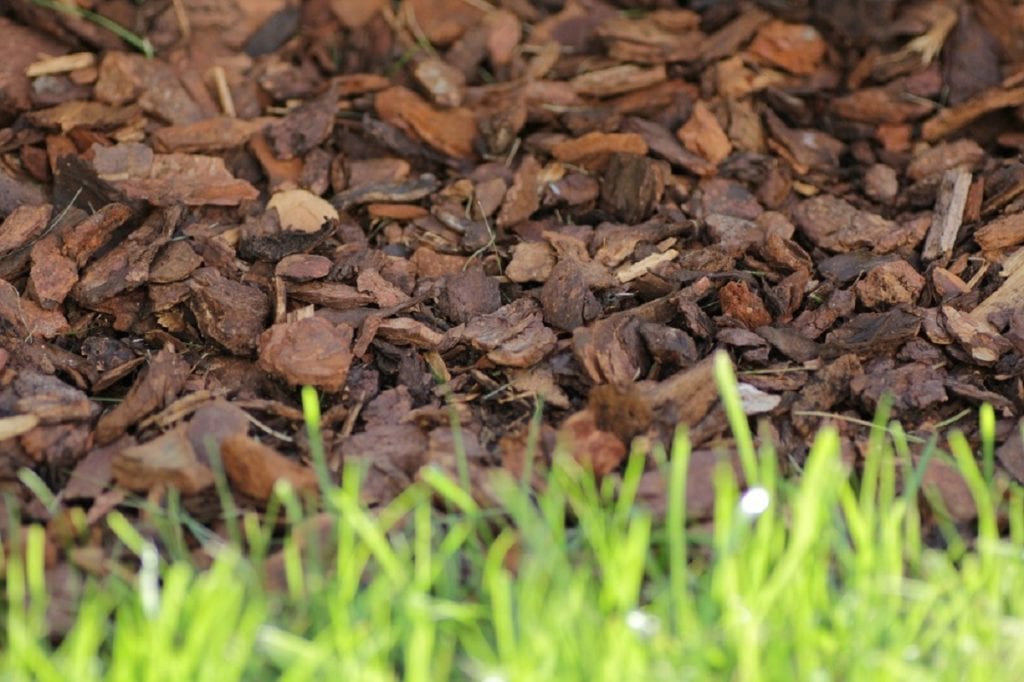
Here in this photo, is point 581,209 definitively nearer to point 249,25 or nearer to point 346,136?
point 346,136

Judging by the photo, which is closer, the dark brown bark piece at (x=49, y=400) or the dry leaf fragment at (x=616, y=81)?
the dark brown bark piece at (x=49, y=400)

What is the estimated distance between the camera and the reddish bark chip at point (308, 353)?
2.38 meters

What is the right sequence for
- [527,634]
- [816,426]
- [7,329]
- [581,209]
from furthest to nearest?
1. [581,209]
2. [7,329]
3. [816,426]
4. [527,634]

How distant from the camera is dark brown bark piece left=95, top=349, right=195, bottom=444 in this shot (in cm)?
224

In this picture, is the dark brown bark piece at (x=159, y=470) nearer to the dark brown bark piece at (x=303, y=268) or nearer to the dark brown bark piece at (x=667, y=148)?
the dark brown bark piece at (x=303, y=268)

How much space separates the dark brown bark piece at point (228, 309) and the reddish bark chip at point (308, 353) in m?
0.06

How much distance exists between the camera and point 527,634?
162 cm

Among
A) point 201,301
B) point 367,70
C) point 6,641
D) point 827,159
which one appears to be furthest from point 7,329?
point 827,159

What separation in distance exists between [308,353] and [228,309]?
0.78 ft

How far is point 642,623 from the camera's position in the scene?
1.65 meters

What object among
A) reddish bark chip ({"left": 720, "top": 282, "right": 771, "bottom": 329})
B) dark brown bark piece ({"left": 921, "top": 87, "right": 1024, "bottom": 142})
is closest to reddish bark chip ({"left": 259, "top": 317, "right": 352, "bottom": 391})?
reddish bark chip ({"left": 720, "top": 282, "right": 771, "bottom": 329})

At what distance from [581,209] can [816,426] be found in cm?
95

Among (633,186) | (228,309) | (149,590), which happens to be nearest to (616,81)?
(633,186)

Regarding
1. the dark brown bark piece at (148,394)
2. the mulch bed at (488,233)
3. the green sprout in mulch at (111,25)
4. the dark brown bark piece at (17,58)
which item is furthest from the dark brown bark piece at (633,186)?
the dark brown bark piece at (17,58)
